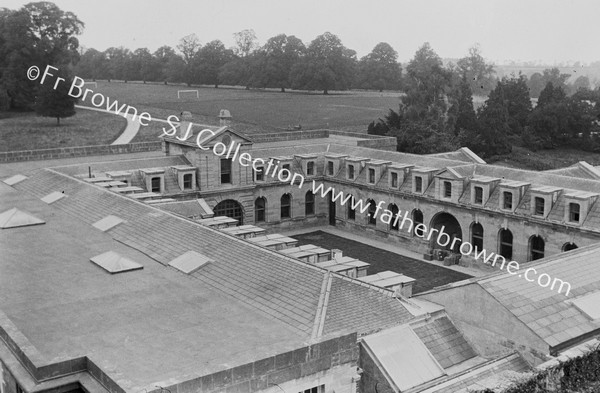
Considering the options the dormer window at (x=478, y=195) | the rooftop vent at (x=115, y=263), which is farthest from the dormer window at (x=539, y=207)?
the rooftop vent at (x=115, y=263)

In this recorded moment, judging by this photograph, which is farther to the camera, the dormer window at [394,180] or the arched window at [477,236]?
the dormer window at [394,180]

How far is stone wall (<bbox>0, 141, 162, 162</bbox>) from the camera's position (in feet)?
174

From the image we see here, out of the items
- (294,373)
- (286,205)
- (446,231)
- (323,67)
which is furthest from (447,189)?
(323,67)

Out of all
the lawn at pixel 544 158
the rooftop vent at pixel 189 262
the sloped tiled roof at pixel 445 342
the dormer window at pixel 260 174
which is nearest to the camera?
the sloped tiled roof at pixel 445 342

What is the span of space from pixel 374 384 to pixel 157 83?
106 metres

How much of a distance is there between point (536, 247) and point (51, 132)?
59.6 meters

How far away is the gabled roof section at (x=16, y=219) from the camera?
33.1 metres

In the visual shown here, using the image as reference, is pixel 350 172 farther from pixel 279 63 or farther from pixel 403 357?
pixel 279 63

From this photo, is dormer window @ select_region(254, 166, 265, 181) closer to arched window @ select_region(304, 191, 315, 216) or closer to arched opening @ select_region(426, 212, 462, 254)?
arched window @ select_region(304, 191, 315, 216)

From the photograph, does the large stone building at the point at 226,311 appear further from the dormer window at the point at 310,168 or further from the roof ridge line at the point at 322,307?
the dormer window at the point at 310,168

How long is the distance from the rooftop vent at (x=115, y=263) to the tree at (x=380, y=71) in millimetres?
99496

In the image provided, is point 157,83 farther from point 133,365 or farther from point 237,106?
point 133,365

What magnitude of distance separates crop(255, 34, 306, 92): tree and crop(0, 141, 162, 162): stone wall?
49.1 m

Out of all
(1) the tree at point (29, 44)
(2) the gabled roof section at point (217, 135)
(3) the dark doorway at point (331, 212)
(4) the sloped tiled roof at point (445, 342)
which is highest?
(1) the tree at point (29, 44)
